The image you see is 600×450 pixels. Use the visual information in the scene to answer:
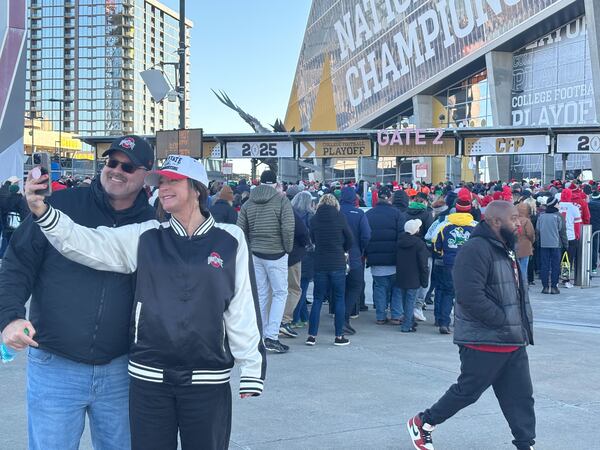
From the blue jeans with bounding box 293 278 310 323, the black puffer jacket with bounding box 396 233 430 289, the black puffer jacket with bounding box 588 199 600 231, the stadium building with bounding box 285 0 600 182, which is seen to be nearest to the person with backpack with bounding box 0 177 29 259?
the blue jeans with bounding box 293 278 310 323

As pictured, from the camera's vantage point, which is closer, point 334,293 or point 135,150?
point 135,150

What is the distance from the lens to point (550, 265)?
41.5 feet

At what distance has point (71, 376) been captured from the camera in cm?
306

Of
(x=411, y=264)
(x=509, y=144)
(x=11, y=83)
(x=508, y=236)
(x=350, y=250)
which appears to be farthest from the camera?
(x=509, y=144)

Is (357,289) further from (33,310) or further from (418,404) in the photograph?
(33,310)

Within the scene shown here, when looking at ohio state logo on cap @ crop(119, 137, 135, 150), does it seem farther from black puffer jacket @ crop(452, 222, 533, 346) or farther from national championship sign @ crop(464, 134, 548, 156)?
national championship sign @ crop(464, 134, 548, 156)

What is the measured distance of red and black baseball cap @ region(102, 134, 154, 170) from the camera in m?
3.20

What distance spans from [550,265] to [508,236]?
8.51 m

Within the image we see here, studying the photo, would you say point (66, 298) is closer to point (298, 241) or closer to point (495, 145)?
point (298, 241)

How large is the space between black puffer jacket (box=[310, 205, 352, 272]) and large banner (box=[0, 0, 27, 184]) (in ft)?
17.3

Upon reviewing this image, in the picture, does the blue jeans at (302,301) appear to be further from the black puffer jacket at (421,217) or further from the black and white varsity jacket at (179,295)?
the black and white varsity jacket at (179,295)

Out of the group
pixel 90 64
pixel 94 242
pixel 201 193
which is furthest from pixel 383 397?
pixel 90 64

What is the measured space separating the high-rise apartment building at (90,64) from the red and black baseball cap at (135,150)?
136 meters

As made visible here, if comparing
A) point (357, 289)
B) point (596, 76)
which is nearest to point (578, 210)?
point (357, 289)
